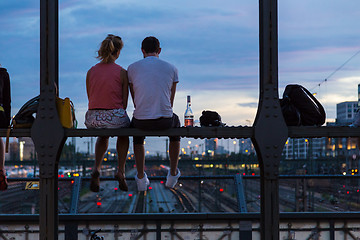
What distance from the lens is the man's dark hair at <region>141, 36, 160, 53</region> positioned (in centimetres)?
580

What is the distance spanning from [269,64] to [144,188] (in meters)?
1.91

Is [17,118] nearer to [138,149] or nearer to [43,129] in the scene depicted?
[43,129]

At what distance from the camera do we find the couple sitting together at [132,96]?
5.52m

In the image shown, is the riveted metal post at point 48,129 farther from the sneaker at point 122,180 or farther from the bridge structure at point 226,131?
the sneaker at point 122,180

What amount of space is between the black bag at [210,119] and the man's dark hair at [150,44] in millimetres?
936

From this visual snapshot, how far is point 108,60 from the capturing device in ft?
19.3

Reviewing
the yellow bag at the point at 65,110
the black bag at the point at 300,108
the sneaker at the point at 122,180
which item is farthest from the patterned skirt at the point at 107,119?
the black bag at the point at 300,108

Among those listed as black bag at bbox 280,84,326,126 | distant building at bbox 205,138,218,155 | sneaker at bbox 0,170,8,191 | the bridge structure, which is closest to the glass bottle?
the bridge structure

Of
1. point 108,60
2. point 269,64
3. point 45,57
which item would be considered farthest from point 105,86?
point 269,64

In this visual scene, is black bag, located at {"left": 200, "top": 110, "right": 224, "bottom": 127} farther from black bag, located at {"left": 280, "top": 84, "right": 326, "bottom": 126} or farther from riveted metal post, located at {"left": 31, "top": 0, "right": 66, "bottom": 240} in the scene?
riveted metal post, located at {"left": 31, "top": 0, "right": 66, "bottom": 240}

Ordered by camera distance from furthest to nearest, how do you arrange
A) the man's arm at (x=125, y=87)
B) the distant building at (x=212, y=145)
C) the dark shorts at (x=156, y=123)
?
the distant building at (x=212, y=145), the man's arm at (x=125, y=87), the dark shorts at (x=156, y=123)

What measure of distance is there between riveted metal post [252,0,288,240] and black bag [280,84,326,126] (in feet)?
0.77

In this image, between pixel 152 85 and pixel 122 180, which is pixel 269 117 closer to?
pixel 152 85

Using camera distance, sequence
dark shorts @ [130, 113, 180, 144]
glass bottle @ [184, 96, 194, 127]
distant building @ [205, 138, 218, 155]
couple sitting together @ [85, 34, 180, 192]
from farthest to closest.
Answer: distant building @ [205, 138, 218, 155], glass bottle @ [184, 96, 194, 127], couple sitting together @ [85, 34, 180, 192], dark shorts @ [130, 113, 180, 144]
